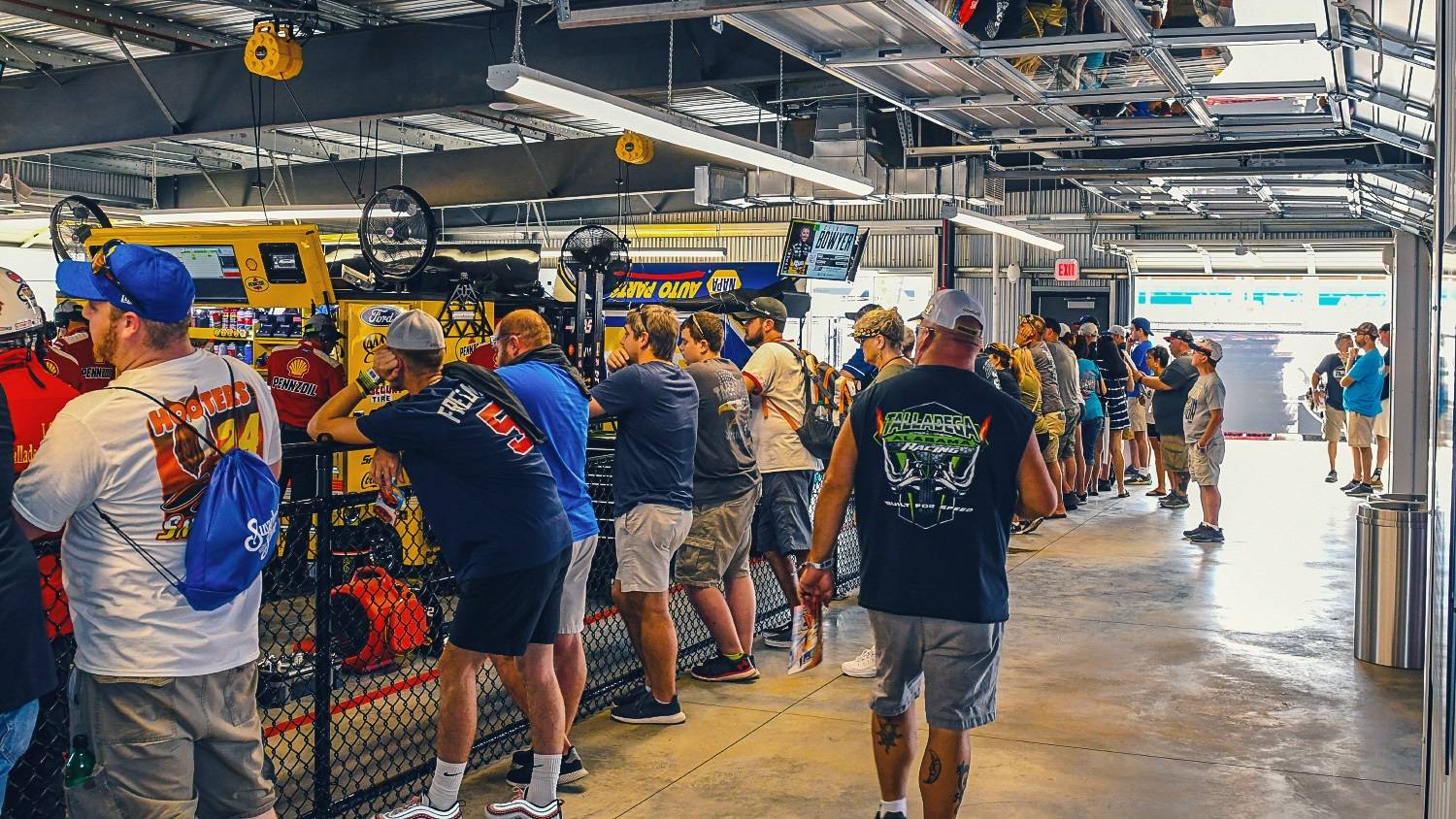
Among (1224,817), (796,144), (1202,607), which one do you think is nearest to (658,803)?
(1224,817)

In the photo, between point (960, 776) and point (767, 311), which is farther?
point (767, 311)

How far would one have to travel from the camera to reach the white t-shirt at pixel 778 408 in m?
6.52

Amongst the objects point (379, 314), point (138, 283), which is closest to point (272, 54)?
point (379, 314)

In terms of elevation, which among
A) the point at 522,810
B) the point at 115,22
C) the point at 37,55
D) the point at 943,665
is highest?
the point at 37,55

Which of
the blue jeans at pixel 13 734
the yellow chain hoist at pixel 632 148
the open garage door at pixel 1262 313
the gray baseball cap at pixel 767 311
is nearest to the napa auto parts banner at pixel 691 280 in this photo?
the yellow chain hoist at pixel 632 148

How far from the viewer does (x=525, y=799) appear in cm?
412

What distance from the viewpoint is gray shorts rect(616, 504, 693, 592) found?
516 cm

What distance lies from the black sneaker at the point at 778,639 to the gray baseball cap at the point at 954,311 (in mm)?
3238

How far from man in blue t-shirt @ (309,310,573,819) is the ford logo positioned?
3943mm

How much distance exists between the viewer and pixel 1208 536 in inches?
422

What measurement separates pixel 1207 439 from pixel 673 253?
13.0 meters

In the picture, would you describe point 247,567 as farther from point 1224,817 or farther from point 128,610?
point 1224,817

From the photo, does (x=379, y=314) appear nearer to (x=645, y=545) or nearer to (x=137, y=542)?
(x=645, y=545)

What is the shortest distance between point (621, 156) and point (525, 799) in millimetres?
9911
